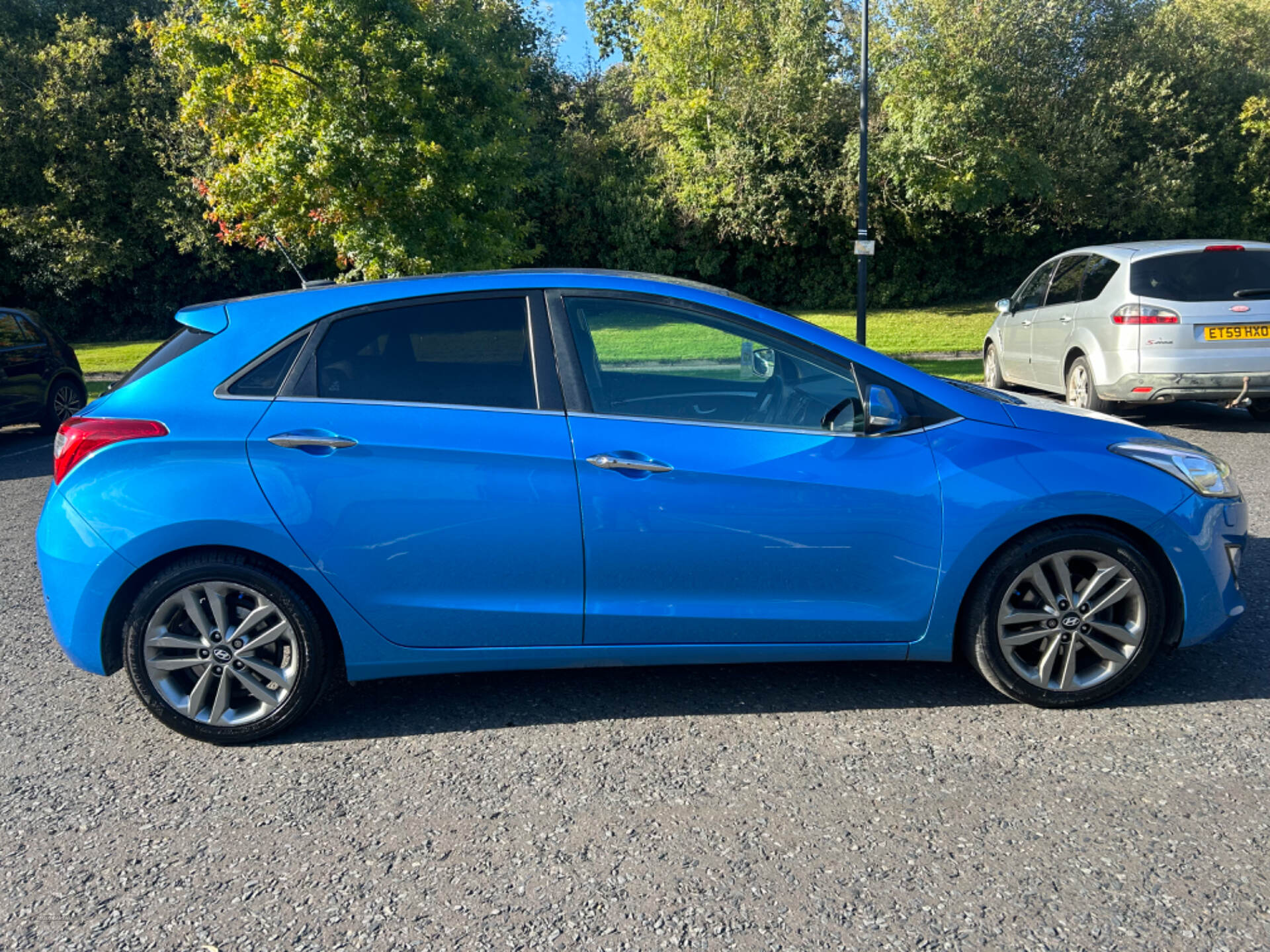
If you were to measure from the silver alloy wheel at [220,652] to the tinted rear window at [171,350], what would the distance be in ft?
2.80

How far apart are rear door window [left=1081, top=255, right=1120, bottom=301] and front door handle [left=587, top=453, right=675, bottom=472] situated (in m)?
7.39

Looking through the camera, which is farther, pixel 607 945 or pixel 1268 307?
pixel 1268 307

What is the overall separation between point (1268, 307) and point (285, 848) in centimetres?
900

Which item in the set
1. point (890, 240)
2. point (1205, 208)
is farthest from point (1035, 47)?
point (1205, 208)

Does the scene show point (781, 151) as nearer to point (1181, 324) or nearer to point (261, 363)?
point (1181, 324)

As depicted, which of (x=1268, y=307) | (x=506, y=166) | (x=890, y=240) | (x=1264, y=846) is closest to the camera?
(x=1264, y=846)

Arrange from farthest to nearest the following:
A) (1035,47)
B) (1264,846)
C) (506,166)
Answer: (1035,47) → (506,166) → (1264,846)

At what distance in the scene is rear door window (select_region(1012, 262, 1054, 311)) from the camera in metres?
10.9

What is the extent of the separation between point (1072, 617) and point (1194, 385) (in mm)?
6198

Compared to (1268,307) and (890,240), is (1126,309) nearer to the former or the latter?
(1268,307)

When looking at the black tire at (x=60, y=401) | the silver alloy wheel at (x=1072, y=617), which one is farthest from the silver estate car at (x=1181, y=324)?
the black tire at (x=60, y=401)

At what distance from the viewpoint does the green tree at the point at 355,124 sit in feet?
48.9

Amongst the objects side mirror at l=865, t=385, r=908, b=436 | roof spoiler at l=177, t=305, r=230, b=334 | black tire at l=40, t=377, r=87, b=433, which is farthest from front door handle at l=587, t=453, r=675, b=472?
black tire at l=40, t=377, r=87, b=433

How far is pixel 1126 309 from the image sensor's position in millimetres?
8883
